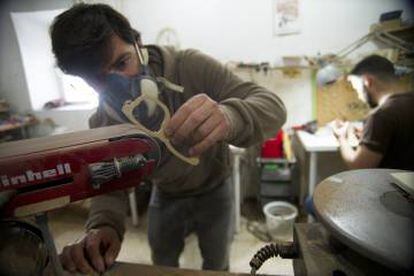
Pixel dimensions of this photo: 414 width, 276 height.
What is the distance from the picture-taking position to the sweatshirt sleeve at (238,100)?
563mm

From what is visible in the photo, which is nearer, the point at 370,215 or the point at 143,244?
the point at 370,215

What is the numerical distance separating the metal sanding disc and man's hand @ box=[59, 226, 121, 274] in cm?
40

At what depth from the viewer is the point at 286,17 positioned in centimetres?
170

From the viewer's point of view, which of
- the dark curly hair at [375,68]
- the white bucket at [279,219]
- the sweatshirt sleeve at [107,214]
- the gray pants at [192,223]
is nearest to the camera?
the sweatshirt sleeve at [107,214]

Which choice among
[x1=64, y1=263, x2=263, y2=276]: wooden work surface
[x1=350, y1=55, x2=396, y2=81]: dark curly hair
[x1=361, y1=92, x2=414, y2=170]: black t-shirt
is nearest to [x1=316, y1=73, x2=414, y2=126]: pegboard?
[x1=350, y1=55, x2=396, y2=81]: dark curly hair

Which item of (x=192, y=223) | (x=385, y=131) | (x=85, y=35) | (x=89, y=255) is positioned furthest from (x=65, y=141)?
(x=385, y=131)

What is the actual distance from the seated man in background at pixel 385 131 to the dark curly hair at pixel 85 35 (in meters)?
0.91

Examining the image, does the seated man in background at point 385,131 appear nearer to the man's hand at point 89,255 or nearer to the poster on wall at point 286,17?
the poster on wall at point 286,17

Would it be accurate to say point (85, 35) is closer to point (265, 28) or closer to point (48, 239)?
point (48, 239)

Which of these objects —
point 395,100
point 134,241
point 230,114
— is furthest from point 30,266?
point 134,241

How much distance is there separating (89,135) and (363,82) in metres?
1.26

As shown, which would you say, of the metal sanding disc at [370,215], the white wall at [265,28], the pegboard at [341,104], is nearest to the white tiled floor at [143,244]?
the metal sanding disc at [370,215]

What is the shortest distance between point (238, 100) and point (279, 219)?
1.05m

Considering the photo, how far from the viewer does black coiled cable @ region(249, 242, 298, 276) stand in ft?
1.36
